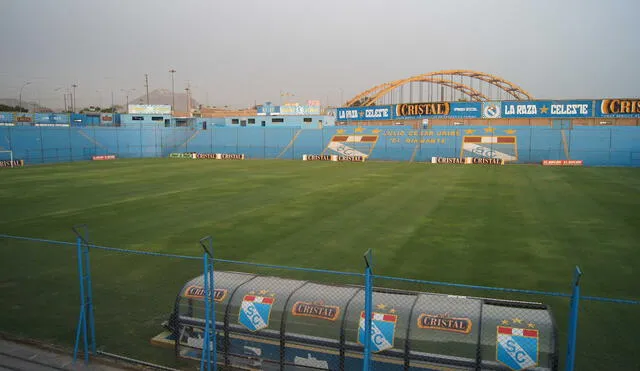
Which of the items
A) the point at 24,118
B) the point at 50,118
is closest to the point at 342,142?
the point at 24,118

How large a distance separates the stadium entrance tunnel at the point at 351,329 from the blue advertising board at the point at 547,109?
6122 cm

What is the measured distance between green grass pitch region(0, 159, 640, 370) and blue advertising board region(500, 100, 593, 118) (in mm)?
30585

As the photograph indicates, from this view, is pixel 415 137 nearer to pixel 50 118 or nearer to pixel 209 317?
pixel 209 317

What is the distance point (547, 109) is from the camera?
63250 millimetres

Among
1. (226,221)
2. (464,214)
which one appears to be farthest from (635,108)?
(226,221)

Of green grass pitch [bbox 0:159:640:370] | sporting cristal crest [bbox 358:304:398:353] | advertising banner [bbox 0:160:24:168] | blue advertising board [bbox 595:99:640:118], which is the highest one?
blue advertising board [bbox 595:99:640:118]

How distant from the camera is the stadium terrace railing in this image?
7.58 metres

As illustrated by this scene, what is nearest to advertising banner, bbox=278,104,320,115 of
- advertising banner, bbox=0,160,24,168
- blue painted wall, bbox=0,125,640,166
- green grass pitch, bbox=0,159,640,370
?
Result: blue painted wall, bbox=0,125,640,166

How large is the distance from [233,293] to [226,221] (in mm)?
12380

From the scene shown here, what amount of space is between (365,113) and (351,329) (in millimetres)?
69175

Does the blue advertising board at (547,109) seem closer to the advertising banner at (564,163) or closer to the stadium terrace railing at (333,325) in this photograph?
the advertising banner at (564,163)

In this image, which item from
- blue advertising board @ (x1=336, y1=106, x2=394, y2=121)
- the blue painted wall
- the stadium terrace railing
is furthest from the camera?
blue advertising board @ (x1=336, y1=106, x2=394, y2=121)

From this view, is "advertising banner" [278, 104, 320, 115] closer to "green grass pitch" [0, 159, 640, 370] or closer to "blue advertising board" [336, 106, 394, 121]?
"blue advertising board" [336, 106, 394, 121]

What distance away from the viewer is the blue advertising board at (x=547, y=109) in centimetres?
6156
